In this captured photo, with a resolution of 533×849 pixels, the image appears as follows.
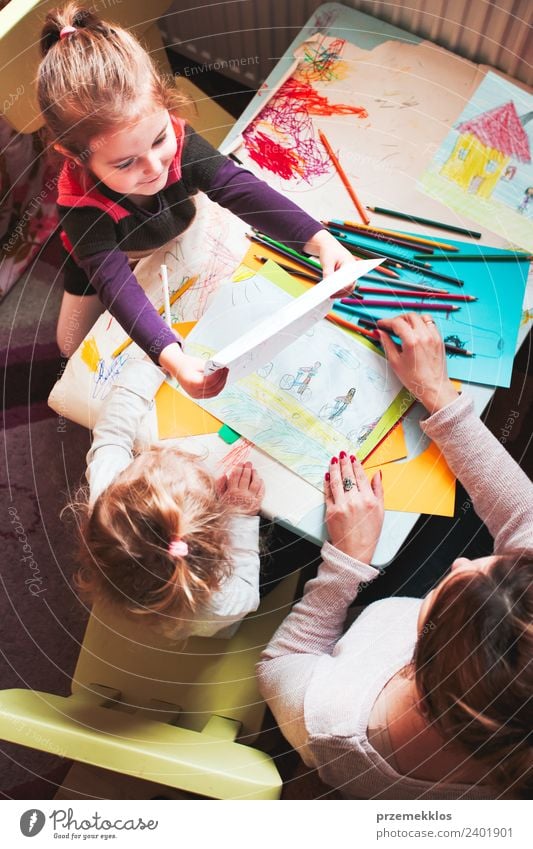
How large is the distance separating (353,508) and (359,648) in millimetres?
189

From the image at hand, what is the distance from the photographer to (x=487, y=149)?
40.3 inches

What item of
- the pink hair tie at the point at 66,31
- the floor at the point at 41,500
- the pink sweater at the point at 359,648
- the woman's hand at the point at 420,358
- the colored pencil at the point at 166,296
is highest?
the pink hair tie at the point at 66,31

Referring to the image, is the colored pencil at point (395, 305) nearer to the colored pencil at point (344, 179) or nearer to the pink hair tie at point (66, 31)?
the colored pencil at point (344, 179)

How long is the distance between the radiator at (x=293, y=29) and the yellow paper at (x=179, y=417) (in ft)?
2.25

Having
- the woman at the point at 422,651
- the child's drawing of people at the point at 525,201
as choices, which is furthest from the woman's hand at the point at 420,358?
the child's drawing of people at the point at 525,201

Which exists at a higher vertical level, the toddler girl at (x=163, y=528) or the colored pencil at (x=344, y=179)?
the colored pencil at (x=344, y=179)

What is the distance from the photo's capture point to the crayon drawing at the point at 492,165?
100 centimetres

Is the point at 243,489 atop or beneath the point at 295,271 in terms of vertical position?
beneath

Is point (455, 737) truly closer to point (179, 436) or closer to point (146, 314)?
point (179, 436)

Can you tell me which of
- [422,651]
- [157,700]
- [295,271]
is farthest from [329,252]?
[157,700]

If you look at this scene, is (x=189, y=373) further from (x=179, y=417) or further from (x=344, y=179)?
(x=344, y=179)

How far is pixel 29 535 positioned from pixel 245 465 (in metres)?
0.67
